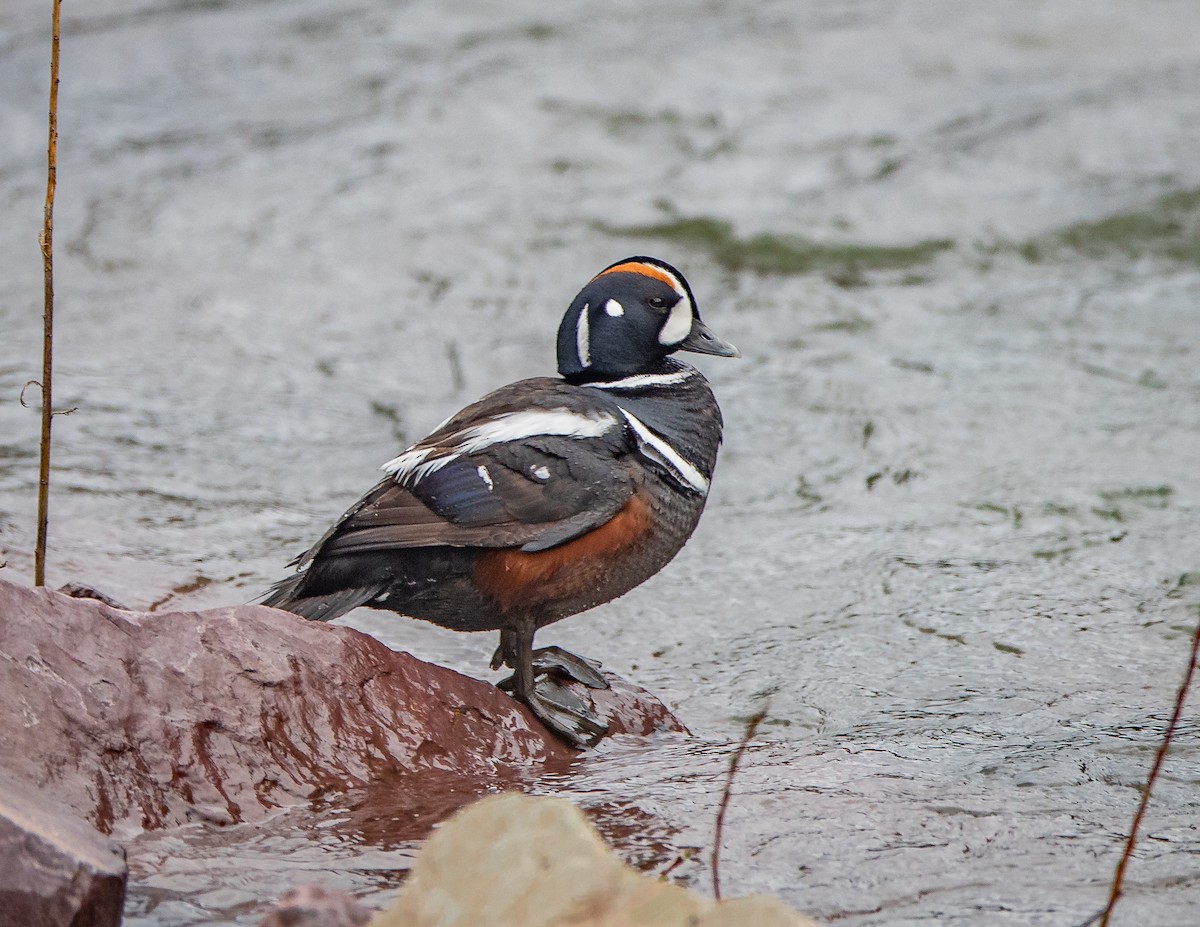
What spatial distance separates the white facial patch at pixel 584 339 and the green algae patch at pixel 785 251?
4950 mm

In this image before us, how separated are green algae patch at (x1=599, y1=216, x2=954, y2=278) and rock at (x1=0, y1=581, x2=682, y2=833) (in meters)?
5.95

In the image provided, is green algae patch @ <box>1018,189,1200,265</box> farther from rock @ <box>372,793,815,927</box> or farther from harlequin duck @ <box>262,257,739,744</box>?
rock @ <box>372,793,815,927</box>

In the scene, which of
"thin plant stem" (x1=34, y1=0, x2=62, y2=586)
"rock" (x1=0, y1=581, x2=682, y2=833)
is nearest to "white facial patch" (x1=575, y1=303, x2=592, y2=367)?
"rock" (x1=0, y1=581, x2=682, y2=833)

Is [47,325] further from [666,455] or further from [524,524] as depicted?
[666,455]

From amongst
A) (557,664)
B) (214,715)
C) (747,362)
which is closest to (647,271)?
(557,664)

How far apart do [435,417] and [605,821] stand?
14.4ft

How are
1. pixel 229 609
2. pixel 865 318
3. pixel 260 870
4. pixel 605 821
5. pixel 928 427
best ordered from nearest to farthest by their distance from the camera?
pixel 260 870 < pixel 605 821 < pixel 229 609 < pixel 928 427 < pixel 865 318

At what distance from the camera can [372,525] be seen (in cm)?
449

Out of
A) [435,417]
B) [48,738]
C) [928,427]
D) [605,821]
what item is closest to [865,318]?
[928,427]

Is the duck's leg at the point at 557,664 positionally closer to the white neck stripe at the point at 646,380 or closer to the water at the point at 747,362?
the water at the point at 747,362

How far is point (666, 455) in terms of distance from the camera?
4.68 metres

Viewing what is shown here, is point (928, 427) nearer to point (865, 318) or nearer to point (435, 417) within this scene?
point (865, 318)

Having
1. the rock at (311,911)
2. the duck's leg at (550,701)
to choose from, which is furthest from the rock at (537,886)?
the duck's leg at (550,701)

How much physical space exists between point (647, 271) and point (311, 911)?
2776 millimetres
